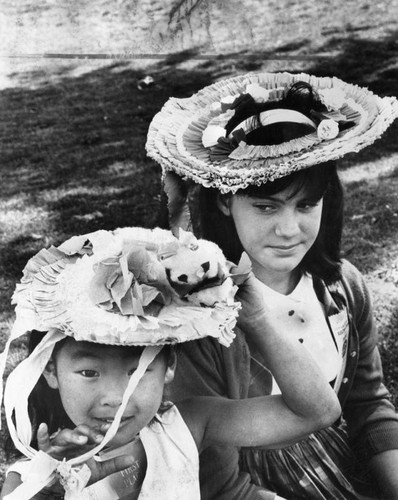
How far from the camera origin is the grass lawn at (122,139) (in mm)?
4527

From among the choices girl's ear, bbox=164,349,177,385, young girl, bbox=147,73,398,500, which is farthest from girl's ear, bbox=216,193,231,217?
girl's ear, bbox=164,349,177,385

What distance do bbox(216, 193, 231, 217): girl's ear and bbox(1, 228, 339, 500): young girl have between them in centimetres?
32

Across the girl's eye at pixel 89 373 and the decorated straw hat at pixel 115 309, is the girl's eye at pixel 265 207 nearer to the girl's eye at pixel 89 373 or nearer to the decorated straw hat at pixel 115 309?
the decorated straw hat at pixel 115 309

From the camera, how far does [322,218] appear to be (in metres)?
2.35

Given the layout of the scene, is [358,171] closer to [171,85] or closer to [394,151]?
[394,151]

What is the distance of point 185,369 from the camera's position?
213cm

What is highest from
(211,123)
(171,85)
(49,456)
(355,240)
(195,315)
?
(211,123)

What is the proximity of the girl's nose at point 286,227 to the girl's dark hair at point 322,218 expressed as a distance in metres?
0.08

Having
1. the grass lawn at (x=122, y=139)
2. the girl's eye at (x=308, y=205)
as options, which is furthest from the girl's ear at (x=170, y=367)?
the grass lawn at (x=122, y=139)

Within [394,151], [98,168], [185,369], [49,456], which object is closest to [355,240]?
[394,151]

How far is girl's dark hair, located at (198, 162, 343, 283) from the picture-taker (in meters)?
2.12

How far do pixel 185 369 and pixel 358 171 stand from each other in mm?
3083

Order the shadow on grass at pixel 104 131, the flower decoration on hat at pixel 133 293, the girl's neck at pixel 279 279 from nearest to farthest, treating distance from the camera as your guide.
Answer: the flower decoration on hat at pixel 133 293, the girl's neck at pixel 279 279, the shadow on grass at pixel 104 131

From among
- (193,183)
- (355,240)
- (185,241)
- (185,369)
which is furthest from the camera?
(355,240)
